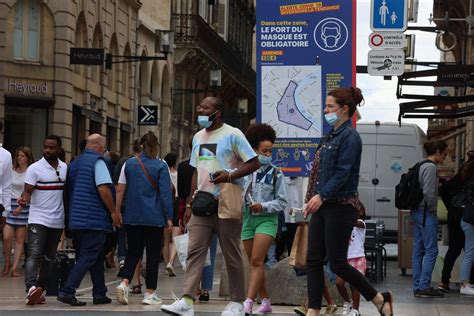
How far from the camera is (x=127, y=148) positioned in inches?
1686

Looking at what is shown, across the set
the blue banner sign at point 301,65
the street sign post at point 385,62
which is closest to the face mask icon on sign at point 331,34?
the blue banner sign at point 301,65

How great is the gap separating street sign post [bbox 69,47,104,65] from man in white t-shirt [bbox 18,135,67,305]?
17.3 m

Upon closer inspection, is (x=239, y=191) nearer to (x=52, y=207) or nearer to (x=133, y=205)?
(x=133, y=205)

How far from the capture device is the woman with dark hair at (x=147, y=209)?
13.2 metres

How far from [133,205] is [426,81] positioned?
8853 millimetres

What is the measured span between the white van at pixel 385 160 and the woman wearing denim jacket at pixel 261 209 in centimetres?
1173

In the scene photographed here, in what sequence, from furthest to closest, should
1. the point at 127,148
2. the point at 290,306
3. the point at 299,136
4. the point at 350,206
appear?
the point at 127,148 < the point at 299,136 < the point at 290,306 < the point at 350,206

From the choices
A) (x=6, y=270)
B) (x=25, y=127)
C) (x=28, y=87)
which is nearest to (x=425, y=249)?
(x=6, y=270)

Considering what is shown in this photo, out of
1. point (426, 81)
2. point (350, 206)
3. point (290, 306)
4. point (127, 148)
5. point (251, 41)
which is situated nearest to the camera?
point (350, 206)

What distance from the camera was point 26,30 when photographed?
3266cm

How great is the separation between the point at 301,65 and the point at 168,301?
10.0 feet

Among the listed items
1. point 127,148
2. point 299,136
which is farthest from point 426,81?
point 127,148

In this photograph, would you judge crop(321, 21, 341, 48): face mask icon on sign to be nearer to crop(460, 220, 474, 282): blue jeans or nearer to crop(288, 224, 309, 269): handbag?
crop(460, 220, 474, 282): blue jeans

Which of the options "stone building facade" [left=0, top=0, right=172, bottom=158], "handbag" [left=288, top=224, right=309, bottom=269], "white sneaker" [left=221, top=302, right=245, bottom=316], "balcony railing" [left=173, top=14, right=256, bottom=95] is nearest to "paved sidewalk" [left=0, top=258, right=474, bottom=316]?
"handbag" [left=288, top=224, right=309, bottom=269]
